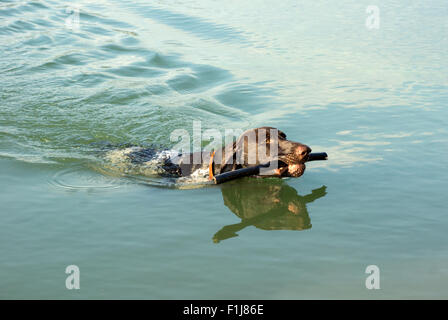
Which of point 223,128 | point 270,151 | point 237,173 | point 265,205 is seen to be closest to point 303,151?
point 270,151

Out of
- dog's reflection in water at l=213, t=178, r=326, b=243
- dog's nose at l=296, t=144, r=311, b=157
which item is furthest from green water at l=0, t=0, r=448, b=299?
dog's nose at l=296, t=144, r=311, b=157

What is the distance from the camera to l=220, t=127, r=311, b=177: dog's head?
17.4 feet

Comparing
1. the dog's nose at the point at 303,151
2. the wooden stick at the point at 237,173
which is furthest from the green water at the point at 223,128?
the dog's nose at the point at 303,151

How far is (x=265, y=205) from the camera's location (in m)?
5.87

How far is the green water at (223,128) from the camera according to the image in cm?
434

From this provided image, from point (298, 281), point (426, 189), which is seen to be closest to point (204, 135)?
point (426, 189)

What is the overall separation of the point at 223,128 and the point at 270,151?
3.65 metres

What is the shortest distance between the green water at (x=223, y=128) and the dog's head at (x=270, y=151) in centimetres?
57

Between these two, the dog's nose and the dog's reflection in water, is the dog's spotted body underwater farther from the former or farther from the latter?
the dog's reflection in water

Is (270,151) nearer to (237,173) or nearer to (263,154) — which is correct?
(263,154)

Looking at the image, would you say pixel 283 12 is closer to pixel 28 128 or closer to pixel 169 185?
pixel 28 128

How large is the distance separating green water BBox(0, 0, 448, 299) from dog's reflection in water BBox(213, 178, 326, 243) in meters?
0.03

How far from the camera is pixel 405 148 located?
741 centimetres

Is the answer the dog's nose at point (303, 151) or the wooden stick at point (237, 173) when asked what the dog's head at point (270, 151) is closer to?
the dog's nose at point (303, 151)
